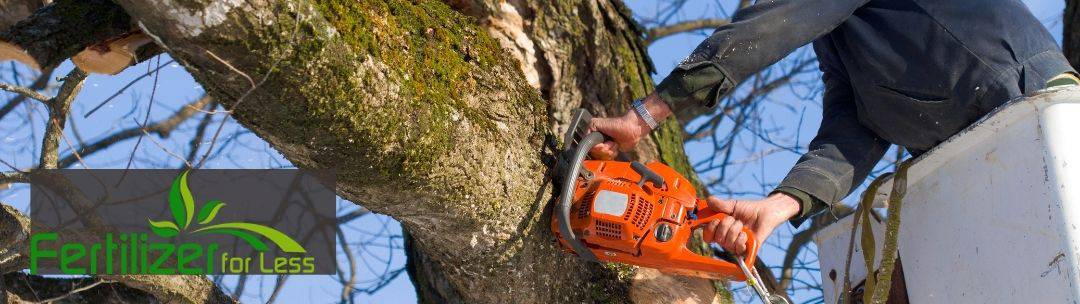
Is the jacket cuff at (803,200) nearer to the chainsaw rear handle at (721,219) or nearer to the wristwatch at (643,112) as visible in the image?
the chainsaw rear handle at (721,219)

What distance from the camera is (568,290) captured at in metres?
2.56

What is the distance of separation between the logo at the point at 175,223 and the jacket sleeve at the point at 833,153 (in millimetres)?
1319

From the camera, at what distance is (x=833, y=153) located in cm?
272

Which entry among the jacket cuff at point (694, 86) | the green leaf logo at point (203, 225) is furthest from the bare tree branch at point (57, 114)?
the jacket cuff at point (694, 86)

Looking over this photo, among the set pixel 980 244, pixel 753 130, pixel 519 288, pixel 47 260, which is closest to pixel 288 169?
pixel 47 260

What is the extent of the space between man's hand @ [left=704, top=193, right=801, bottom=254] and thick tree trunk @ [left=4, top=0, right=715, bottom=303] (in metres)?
0.28

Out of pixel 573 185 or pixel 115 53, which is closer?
pixel 115 53

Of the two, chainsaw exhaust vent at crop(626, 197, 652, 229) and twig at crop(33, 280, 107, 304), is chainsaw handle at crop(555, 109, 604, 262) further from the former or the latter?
twig at crop(33, 280, 107, 304)

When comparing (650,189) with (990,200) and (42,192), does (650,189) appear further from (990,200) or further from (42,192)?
(42,192)

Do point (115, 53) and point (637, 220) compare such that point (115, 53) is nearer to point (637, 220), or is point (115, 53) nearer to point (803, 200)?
point (637, 220)

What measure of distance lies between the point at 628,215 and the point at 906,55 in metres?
0.85

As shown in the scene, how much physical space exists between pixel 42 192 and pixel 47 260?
251mm

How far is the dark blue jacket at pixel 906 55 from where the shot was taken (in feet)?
7.59

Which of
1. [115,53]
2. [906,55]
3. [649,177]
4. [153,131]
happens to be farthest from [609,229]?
[153,131]
